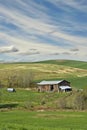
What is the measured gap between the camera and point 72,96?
8344cm

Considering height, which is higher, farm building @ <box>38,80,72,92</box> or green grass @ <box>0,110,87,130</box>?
green grass @ <box>0,110,87,130</box>

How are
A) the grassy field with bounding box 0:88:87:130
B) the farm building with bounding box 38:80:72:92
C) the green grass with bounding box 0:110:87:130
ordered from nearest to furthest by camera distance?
1. the grassy field with bounding box 0:88:87:130
2. the green grass with bounding box 0:110:87:130
3. the farm building with bounding box 38:80:72:92

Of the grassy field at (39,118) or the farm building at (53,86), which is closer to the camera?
the grassy field at (39,118)

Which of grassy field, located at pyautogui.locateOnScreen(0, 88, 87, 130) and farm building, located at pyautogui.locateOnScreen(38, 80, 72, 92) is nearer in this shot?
grassy field, located at pyautogui.locateOnScreen(0, 88, 87, 130)

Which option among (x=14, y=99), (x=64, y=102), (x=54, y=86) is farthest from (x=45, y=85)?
(x=64, y=102)

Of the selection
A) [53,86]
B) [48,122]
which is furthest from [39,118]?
[53,86]

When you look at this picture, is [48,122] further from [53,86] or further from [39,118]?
[53,86]

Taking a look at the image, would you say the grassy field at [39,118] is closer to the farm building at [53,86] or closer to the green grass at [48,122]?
the green grass at [48,122]

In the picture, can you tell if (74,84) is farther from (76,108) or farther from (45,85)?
(76,108)

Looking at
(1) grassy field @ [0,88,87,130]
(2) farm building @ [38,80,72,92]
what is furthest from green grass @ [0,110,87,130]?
(2) farm building @ [38,80,72,92]

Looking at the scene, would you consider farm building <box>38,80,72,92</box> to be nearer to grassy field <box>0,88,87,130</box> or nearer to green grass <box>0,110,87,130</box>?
grassy field <box>0,88,87,130</box>

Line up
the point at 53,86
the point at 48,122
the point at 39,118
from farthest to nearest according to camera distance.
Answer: the point at 53,86
the point at 39,118
the point at 48,122

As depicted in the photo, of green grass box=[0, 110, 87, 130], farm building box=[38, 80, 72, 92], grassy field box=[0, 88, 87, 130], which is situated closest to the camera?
grassy field box=[0, 88, 87, 130]

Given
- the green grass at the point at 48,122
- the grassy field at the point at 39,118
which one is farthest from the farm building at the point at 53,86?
the green grass at the point at 48,122
